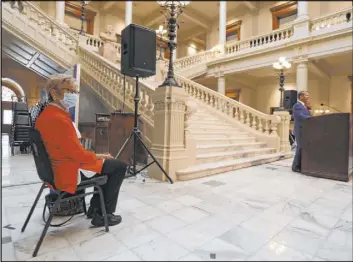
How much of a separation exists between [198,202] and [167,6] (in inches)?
113

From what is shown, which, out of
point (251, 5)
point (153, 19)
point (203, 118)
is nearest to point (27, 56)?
point (203, 118)

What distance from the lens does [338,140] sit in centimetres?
343

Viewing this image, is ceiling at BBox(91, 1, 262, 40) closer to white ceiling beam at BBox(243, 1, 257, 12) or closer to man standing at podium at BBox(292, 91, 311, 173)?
white ceiling beam at BBox(243, 1, 257, 12)

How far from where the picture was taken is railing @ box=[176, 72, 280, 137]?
239 inches

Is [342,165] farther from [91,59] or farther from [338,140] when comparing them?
[91,59]

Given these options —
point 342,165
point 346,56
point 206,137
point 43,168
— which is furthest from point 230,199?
point 346,56

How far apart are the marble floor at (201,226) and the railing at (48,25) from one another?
5702 millimetres

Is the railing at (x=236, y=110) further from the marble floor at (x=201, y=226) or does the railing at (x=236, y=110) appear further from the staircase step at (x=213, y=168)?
the marble floor at (x=201, y=226)

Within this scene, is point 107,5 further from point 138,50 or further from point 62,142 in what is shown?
point 62,142

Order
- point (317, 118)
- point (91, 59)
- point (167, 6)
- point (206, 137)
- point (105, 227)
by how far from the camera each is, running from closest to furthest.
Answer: point (105, 227), point (167, 6), point (317, 118), point (206, 137), point (91, 59)

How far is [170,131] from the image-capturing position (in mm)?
3279

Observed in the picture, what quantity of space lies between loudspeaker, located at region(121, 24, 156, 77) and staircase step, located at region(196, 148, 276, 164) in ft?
5.69

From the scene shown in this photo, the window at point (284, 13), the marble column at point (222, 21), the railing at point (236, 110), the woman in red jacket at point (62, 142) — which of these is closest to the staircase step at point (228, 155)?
the railing at point (236, 110)

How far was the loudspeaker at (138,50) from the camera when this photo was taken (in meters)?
3.27
